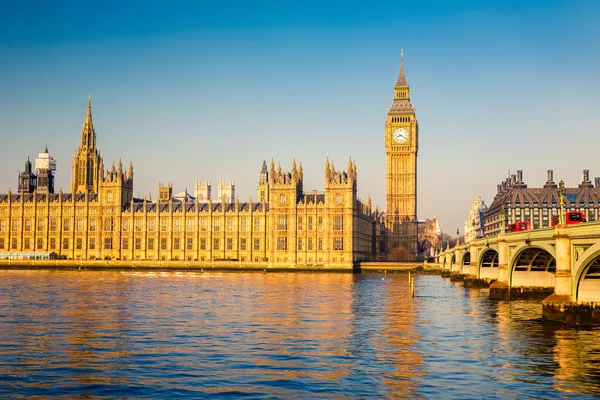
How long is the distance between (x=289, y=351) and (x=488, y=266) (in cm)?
7189

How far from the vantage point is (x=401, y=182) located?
18962 centimetres

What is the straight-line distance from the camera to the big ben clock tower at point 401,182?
613 feet

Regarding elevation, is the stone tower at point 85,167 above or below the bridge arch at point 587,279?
above

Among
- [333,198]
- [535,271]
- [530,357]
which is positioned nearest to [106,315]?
[530,357]

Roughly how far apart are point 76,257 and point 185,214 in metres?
28.0

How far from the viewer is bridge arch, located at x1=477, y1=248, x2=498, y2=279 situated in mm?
99075

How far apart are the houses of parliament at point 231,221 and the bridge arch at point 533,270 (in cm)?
8154

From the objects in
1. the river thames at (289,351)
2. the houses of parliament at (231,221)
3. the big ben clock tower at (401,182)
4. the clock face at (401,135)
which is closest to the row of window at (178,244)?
the houses of parliament at (231,221)

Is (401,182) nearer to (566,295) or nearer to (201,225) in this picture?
(201,225)

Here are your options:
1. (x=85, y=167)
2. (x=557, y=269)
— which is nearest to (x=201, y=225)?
(x=85, y=167)

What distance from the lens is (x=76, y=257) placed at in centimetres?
17562

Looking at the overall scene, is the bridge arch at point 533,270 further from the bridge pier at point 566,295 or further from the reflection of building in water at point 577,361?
the reflection of building in water at point 577,361

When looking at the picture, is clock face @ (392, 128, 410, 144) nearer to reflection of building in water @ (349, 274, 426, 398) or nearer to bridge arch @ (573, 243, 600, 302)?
reflection of building in water @ (349, 274, 426, 398)

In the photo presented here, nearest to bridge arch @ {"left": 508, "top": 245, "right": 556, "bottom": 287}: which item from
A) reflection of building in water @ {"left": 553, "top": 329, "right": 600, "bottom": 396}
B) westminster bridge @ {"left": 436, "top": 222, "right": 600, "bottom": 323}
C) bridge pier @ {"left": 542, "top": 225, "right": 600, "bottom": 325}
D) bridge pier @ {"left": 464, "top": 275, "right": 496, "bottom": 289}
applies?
westminster bridge @ {"left": 436, "top": 222, "right": 600, "bottom": 323}
